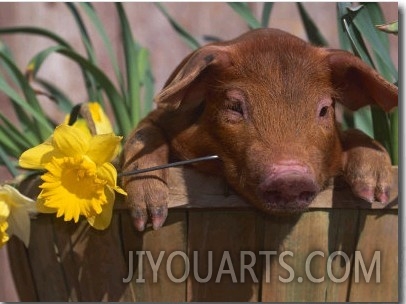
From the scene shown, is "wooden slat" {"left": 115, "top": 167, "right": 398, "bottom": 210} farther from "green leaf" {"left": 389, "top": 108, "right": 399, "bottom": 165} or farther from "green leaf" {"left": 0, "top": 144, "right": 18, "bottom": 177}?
"green leaf" {"left": 0, "top": 144, "right": 18, "bottom": 177}

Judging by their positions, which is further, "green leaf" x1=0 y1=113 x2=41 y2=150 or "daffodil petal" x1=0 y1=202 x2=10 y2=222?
"green leaf" x1=0 y1=113 x2=41 y2=150

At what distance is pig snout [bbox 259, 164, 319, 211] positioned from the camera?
3.31 ft

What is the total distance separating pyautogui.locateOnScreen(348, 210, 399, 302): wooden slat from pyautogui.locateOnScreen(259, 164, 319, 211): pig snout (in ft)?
0.57

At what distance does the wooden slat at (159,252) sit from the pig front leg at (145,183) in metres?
0.04

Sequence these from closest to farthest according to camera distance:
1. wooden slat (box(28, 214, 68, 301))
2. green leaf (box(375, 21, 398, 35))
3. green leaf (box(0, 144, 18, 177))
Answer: green leaf (box(375, 21, 398, 35)) → wooden slat (box(28, 214, 68, 301)) → green leaf (box(0, 144, 18, 177))

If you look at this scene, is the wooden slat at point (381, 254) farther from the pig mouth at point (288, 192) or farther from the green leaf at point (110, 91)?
the green leaf at point (110, 91)

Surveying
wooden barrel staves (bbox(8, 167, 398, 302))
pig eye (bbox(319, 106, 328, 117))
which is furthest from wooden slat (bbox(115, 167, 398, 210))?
pig eye (bbox(319, 106, 328, 117))

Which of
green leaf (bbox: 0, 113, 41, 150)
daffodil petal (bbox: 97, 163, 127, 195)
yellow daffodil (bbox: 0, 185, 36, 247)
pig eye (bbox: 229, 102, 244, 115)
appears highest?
pig eye (bbox: 229, 102, 244, 115)

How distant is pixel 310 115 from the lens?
1108mm

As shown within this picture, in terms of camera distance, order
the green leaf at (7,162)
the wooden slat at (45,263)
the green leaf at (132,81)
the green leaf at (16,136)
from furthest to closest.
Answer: the green leaf at (132,81) < the green leaf at (16,136) < the green leaf at (7,162) < the wooden slat at (45,263)

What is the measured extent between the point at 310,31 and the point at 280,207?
0.61 metres

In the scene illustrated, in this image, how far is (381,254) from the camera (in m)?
1.21

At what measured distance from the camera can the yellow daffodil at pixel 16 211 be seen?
116cm

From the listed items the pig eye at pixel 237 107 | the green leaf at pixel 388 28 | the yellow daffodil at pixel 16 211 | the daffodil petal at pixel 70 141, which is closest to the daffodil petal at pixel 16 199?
the yellow daffodil at pixel 16 211
